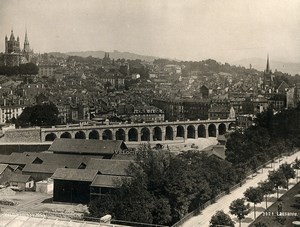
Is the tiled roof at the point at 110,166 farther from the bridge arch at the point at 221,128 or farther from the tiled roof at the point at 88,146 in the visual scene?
the bridge arch at the point at 221,128

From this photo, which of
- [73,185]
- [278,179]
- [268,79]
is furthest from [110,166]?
[268,79]

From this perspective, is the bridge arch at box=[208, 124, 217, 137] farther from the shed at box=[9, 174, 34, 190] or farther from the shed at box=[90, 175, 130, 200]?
the shed at box=[90, 175, 130, 200]

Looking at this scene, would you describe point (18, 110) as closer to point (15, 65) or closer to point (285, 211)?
point (15, 65)

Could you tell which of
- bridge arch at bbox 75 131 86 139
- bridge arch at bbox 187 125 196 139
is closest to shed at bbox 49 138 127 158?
bridge arch at bbox 75 131 86 139

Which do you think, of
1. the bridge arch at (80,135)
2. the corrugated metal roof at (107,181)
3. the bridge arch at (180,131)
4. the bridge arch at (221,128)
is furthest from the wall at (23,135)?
the bridge arch at (221,128)

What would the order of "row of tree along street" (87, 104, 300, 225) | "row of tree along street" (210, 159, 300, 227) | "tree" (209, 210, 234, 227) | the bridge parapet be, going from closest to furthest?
"tree" (209, 210, 234, 227) → "row of tree along street" (210, 159, 300, 227) → "row of tree along street" (87, 104, 300, 225) → the bridge parapet

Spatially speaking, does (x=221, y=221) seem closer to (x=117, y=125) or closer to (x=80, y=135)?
(x=80, y=135)

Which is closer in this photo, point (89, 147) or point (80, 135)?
point (89, 147)

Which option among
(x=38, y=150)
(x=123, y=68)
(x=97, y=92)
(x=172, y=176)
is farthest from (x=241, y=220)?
(x=123, y=68)
